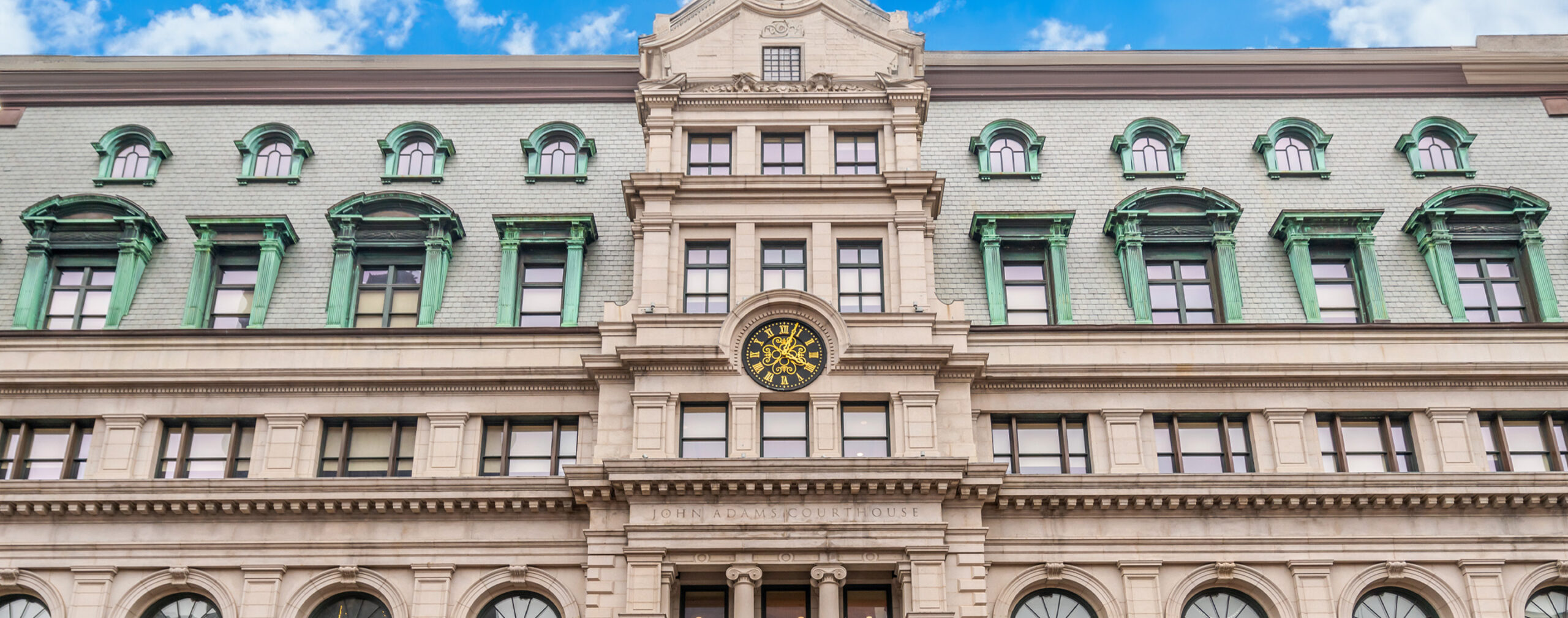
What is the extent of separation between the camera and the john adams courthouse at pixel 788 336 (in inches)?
1348

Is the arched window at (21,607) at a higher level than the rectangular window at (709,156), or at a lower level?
lower

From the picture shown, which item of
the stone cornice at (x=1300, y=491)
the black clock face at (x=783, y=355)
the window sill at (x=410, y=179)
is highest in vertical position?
the window sill at (x=410, y=179)

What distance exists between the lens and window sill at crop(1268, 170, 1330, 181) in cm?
4238

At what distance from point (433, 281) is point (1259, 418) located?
71.1 ft

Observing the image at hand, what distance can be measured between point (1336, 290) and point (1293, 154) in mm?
5510

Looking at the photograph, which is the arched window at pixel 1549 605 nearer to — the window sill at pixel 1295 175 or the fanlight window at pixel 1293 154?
the window sill at pixel 1295 175

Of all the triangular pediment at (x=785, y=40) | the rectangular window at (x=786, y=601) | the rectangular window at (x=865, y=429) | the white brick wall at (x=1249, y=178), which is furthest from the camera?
the triangular pediment at (x=785, y=40)

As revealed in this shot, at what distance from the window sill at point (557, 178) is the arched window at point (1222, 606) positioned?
66.8 ft

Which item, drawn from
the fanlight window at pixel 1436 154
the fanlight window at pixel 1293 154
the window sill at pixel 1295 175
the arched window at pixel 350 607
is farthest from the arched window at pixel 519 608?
the fanlight window at pixel 1436 154

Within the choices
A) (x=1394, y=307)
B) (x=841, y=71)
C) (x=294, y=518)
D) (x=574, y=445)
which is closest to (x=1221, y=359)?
(x=1394, y=307)

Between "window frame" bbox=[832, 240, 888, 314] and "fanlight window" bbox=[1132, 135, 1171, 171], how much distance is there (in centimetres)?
914

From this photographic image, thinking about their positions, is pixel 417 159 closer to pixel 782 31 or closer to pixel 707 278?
pixel 707 278

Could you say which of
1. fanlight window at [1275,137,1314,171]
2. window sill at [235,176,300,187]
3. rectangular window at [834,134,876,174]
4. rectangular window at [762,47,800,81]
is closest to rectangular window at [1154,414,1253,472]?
fanlight window at [1275,137,1314,171]

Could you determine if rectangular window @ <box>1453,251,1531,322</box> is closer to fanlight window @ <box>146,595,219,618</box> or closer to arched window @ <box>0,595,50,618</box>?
Answer: fanlight window @ <box>146,595,219,618</box>
